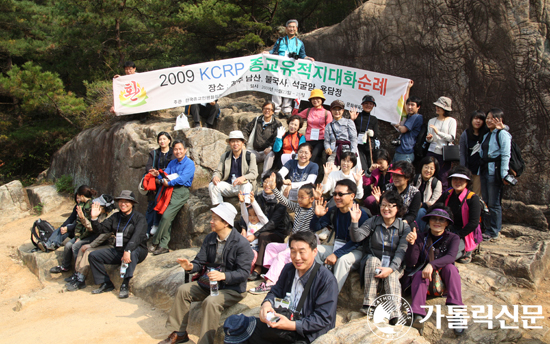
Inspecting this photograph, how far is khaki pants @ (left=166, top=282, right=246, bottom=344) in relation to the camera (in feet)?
13.5

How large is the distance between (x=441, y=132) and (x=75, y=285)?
6497 mm

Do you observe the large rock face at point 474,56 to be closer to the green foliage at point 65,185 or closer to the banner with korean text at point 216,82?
the banner with korean text at point 216,82

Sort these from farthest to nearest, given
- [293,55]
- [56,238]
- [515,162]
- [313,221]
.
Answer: [293,55]
[56,238]
[515,162]
[313,221]

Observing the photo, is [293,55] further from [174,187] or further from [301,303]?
[301,303]

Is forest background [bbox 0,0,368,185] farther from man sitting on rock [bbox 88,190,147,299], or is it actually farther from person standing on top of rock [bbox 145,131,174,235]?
man sitting on rock [bbox 88,190,147,299]

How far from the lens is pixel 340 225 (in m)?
4.87

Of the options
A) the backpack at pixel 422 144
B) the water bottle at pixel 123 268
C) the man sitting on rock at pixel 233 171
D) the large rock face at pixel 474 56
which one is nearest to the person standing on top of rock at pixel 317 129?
the man sitting on rock at pixel 233 171

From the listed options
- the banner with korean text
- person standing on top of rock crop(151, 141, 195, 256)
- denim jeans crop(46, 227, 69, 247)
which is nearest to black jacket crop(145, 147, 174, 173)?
person standing on top of rock crop(151, 141, 195, 256)

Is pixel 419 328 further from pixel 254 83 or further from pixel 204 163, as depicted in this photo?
pixel 254 83

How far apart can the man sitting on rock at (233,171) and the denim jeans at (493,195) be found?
143 inches

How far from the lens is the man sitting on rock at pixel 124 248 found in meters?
5.99

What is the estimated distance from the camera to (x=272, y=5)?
1342cm

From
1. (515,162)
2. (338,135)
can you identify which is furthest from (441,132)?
(338,135)

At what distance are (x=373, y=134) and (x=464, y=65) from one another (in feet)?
7.02
